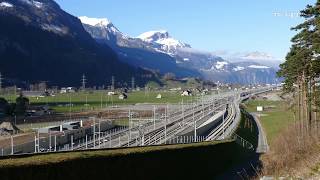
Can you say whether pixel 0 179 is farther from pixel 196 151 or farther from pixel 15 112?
pixel 15 112

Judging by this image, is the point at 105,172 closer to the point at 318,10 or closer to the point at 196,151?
the point at 196,151

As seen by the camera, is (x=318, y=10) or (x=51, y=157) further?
(x=318, y=10)

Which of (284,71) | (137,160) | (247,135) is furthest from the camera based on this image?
(247,135)

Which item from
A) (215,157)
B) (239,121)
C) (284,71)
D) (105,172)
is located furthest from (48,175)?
(239,121)

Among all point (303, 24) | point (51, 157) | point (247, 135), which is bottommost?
point (247, 135)

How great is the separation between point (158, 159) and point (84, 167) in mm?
9456

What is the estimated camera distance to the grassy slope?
19.7m

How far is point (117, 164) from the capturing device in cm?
2617

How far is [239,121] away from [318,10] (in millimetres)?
84079

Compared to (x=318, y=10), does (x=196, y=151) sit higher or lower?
lower

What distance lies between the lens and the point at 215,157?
180 ft

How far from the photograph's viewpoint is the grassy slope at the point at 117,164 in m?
19.7

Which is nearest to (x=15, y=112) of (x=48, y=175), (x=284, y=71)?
(x=284, y=71)

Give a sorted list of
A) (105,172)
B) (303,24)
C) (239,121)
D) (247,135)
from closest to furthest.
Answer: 1. (105,172)
2. (303,24)
3. (247,135)
4. (239,121)
